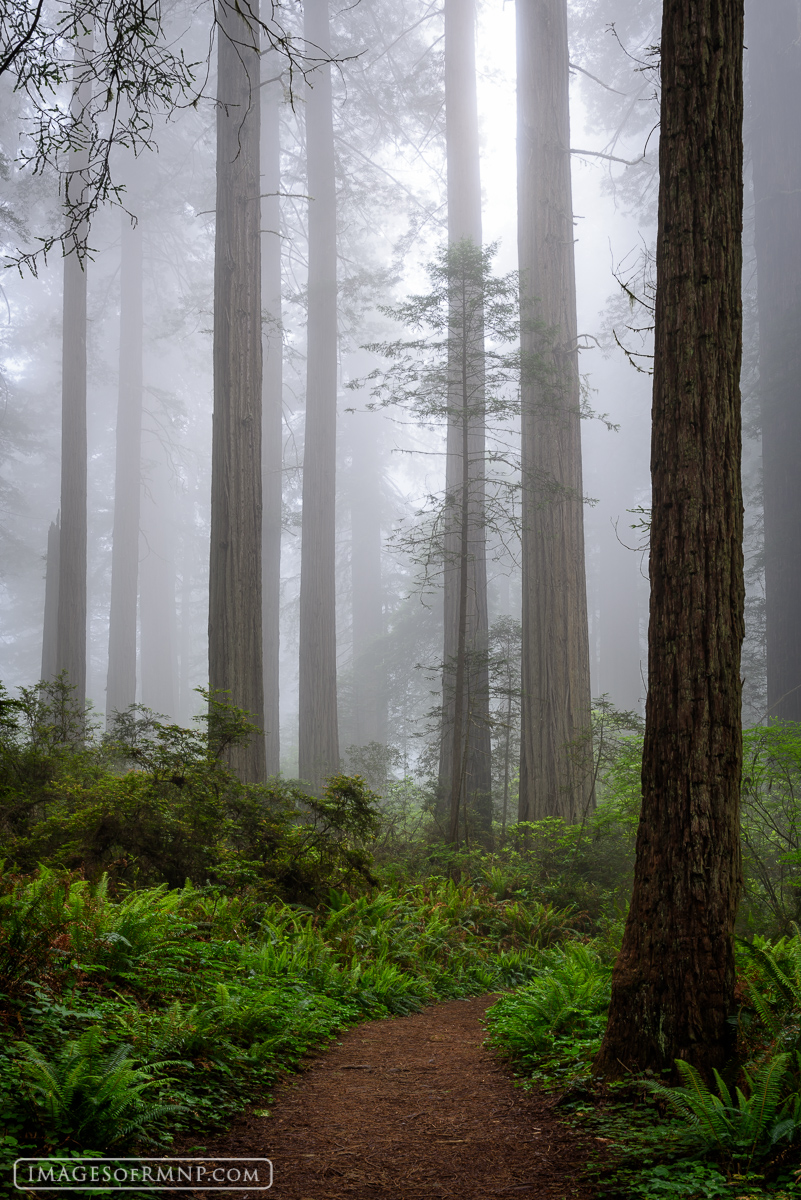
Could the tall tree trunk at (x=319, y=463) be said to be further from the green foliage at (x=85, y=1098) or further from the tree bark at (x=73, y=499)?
the green foliage at (x=85, y=1098)

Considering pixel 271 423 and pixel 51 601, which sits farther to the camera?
pixel 271 423

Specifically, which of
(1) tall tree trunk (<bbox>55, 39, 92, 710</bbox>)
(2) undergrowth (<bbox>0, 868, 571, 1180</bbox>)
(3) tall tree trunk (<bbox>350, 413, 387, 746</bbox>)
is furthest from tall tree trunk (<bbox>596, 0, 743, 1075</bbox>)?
Answer: (3) tall tree trunk (<bbox>350, 413, 387, 746</bbox>)

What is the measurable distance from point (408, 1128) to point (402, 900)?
12.9 ft

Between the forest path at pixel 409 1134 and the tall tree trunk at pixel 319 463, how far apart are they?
30.7 feet

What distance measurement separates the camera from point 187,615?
43.6 metres

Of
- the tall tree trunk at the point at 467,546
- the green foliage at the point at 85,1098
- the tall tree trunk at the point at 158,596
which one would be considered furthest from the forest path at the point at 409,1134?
the tall tree trunk at the point at 158,596

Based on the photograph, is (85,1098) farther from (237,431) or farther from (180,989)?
(237,431)

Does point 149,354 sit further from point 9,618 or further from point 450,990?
Answer: point 450,990

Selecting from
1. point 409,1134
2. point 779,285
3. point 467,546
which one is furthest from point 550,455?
point 779,285

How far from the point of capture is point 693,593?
11.7 feet

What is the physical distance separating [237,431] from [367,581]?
78.9 ft

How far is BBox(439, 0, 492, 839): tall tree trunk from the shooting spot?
1053 cm

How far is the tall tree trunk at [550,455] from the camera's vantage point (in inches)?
395

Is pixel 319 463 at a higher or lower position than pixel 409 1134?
higher
